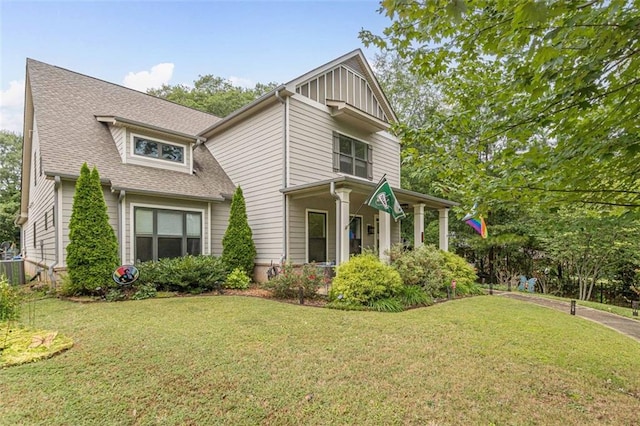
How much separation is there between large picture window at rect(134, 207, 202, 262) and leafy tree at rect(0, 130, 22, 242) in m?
24.0

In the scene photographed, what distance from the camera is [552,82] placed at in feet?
9.84

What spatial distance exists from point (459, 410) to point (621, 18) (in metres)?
3.31

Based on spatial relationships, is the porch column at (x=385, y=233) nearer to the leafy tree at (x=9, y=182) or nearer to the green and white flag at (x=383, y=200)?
the green and white flag at (x=383, y=200)

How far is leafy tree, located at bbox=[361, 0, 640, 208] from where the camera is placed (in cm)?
230

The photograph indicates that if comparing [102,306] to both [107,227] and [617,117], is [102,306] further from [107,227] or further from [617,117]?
[617,117]

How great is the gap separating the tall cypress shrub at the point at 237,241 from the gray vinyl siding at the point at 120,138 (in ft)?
11.5

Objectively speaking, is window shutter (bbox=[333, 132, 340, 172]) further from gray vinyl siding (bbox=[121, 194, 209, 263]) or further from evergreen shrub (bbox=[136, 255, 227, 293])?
evergreen shrub (bbox=[136, 255, 227, 293])

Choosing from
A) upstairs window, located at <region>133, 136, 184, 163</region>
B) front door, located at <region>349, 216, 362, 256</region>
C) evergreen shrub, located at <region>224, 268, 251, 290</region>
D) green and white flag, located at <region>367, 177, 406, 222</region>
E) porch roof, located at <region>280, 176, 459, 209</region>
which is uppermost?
upstairs window, located at <region>133, 136, 184, 163</region>

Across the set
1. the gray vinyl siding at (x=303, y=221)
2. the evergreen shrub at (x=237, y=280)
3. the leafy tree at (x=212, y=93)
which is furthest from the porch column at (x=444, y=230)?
the leafy tree at (x=212, y=93)

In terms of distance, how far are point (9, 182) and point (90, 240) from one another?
30.3 meters

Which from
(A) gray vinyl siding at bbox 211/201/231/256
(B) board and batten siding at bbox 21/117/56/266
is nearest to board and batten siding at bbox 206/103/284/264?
(A) gray vinyl siding at bbox 211/201/231/256

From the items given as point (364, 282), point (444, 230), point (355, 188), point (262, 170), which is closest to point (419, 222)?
point (444, 230)

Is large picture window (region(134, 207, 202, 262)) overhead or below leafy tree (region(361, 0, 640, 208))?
below

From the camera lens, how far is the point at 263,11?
336 inches
